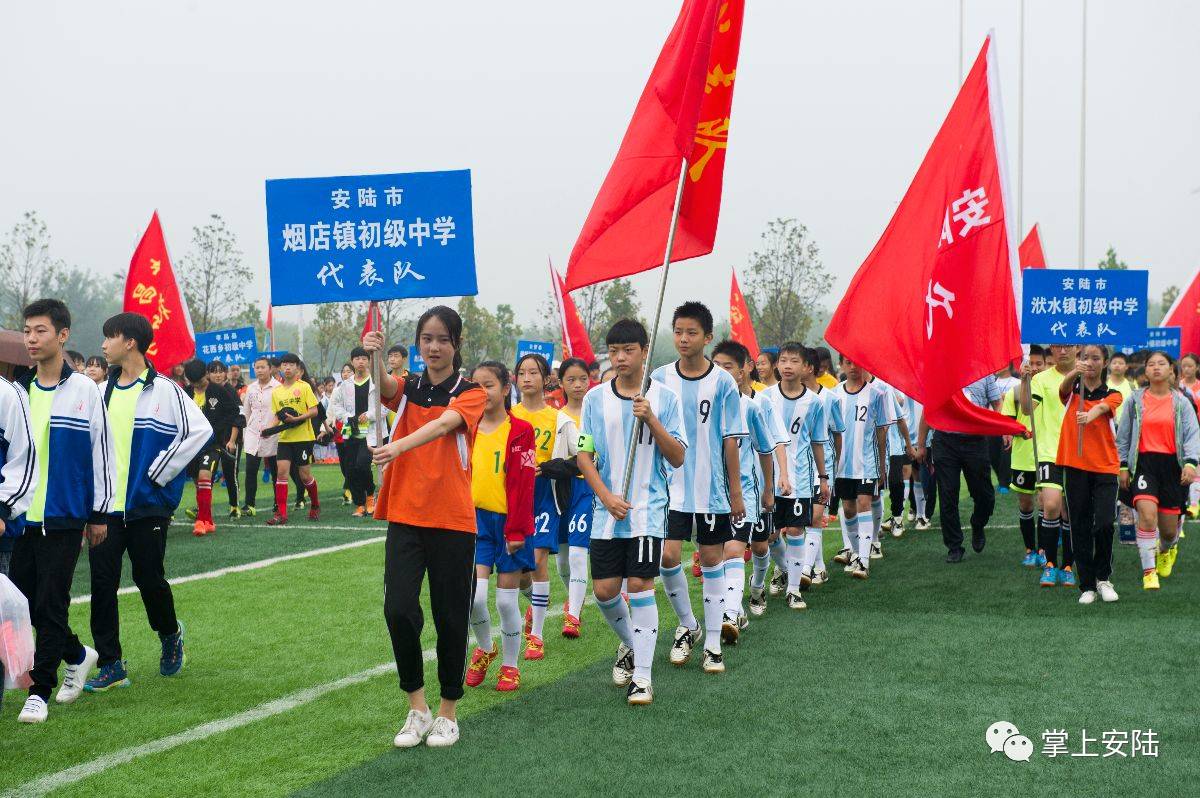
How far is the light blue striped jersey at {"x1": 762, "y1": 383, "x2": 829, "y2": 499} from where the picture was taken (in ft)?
32.7

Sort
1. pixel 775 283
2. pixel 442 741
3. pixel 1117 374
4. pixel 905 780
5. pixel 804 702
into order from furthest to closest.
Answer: pixel 775 283, pixel 1117 374, pixel 804 702, pixel 442 741, pixel 905 780

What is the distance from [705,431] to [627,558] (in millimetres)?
1150

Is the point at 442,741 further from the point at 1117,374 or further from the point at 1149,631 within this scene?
the point at 1117,374

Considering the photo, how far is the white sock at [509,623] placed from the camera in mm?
7000

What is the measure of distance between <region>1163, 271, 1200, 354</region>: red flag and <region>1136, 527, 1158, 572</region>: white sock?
31.8ft

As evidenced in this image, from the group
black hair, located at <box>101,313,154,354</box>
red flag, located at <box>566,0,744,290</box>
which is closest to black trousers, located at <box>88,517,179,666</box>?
black hair, located at <box>101,313,154,354</box>

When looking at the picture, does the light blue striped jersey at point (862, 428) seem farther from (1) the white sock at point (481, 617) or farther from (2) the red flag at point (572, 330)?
(1) the white sock at point (481, 617)

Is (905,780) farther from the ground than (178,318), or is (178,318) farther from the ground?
(178,318)

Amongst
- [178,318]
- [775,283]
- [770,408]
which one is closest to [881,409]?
[770,408]

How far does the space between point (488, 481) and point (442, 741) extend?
6.43 feet

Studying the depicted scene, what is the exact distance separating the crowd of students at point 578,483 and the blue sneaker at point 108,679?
0.06ft

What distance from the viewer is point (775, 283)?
45.1 metres

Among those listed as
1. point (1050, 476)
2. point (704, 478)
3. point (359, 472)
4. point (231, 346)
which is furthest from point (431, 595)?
point (231, 346)

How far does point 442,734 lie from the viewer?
5.78m
